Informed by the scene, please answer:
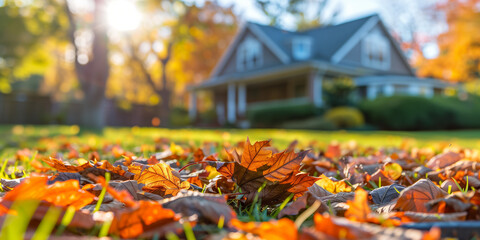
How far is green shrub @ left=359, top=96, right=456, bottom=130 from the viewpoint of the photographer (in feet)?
46.3

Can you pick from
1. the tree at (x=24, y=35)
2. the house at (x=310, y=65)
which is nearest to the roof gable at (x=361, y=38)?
the house at (x=310, y=65)

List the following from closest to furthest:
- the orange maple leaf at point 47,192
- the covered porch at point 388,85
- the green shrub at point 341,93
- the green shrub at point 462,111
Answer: the orange maple leaf at point 47,192 < the green shrub at point 341,93 < the green shrub at point 462,111 < the covered porch at point 388,85

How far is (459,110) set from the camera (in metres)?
15.4

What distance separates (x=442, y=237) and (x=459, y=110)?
1697 centimetres

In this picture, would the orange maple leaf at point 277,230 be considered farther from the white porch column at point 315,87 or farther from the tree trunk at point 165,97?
the tree trunk at point 165,97

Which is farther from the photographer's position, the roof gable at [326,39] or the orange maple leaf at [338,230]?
the roof gable at [326,39]

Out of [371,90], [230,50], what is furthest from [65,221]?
[230,50]

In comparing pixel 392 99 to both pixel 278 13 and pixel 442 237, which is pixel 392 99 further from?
pixel 442 237

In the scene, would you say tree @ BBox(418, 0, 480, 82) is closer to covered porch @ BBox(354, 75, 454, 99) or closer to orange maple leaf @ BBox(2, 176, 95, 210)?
covered porch @ BBox(354, 75, 454, 99)

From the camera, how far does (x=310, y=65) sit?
16.2 metres

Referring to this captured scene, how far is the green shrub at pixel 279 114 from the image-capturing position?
1559 centimetres

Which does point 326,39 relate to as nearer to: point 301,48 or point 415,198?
point 301,48

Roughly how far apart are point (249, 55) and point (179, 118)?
5915 millimetres

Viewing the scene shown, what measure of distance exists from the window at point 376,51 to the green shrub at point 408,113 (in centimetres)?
582
